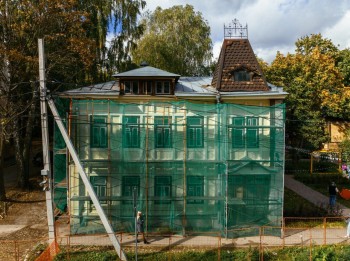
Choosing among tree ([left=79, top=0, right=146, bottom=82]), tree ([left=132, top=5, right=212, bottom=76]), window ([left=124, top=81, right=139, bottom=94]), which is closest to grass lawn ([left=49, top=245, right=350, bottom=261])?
window ([left=124, top=81, right=139, bottom=94])

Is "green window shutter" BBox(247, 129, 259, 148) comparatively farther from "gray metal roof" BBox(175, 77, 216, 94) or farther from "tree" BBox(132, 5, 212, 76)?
"tree" BBox(132, 5, 212, 76)

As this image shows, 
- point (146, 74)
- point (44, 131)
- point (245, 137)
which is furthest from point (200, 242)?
point (146, 74)

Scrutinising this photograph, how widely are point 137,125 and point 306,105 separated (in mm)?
18667

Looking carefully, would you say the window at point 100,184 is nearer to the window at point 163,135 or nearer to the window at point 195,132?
the window at point 163,135

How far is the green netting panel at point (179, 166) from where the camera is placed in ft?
51.2

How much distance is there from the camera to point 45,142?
40.0 ft

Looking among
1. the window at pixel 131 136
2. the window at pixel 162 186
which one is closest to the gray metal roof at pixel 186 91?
the window at pixel 131 136

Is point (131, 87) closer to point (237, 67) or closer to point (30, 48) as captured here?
point (237, 67)

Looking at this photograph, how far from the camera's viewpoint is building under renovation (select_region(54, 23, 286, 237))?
15.6 m

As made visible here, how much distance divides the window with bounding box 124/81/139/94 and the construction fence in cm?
712

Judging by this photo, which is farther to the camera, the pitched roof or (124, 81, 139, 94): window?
the pitched roof

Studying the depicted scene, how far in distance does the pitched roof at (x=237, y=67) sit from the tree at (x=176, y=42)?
39.0ft

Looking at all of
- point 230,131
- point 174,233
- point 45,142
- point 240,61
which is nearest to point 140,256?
point 174,233

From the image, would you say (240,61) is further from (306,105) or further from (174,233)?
(306,105)
